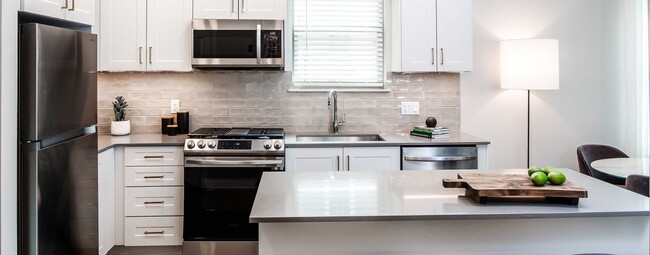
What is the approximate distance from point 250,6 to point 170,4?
588 millimetres

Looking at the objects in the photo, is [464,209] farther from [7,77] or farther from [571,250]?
[7,77]

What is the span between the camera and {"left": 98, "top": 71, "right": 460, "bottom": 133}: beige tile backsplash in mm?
3943

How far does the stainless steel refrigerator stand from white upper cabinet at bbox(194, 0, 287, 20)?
1118mm

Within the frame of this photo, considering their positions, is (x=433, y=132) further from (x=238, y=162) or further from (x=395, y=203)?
(x=395, y=203)

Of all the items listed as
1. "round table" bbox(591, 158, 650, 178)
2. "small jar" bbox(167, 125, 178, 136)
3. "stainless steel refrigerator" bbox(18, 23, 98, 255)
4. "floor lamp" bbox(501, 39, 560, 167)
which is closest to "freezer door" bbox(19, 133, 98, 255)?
"stainless steel refrigerator" bbox(18, 23, 98, 255)

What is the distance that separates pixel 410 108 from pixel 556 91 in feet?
4.16

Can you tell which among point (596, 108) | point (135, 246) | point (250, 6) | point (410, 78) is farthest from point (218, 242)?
point (596, 108)

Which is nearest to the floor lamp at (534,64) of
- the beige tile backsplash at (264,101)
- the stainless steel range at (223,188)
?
the beige tile backsplash at (264,101)

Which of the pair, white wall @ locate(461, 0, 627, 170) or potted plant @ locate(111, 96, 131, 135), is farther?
white wall @ locate(461, 0, 627, 170)

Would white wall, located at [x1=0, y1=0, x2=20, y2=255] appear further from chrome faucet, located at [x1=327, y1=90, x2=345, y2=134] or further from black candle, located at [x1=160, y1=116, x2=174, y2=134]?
chrome faucet, located at [x1=327, y1=90, x2=345, y2=134]

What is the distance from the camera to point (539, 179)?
174cm

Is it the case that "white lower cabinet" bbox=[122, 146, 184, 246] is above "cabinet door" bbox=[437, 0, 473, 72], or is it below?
below

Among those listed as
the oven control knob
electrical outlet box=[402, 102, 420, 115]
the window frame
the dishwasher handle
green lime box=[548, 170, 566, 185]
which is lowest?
the dishwasher handle

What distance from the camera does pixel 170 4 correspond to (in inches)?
141
